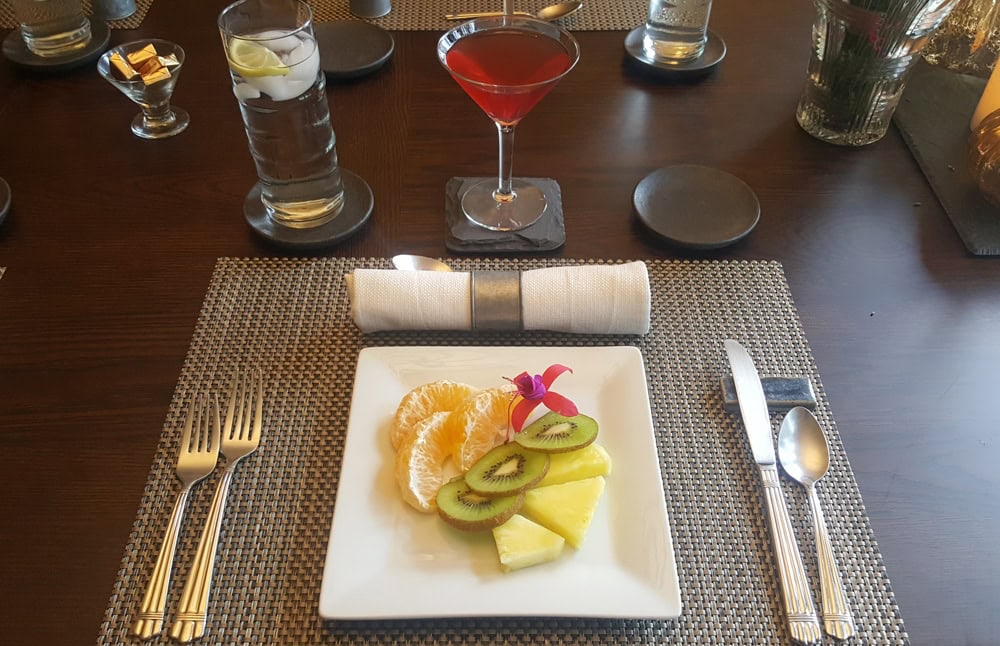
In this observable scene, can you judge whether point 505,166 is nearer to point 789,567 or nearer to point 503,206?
point 503,206

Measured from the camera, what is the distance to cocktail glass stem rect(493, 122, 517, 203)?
35.8 inches

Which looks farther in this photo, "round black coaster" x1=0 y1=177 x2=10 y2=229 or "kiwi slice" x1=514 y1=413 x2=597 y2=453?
"round black coaster" x1=0 y1=177 x2=10 y2=229

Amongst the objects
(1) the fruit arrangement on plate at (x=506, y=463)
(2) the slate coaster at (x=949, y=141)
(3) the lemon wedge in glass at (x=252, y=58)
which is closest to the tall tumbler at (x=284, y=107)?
(3) the lemon wedge in glass at (x=252, y=58)

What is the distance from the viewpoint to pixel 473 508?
62cm

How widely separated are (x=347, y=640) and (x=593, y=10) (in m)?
1.11

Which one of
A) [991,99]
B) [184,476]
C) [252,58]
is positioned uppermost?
[252,58]

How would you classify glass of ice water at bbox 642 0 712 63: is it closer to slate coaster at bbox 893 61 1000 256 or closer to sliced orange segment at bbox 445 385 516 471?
slate coaster at bbox 893 61 1000 256

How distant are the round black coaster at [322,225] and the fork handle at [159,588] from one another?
1.18 feet

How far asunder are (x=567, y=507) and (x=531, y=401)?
4.2 inches

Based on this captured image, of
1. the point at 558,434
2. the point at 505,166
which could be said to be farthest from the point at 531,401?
the point at 505,166

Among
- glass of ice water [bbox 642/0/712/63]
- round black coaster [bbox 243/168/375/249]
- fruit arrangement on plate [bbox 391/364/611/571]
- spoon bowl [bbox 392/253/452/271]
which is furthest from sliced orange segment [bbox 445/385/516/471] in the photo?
glass of ice water [bbox 642/0/712/63]

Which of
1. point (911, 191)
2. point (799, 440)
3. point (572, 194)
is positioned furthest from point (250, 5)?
point (911, 191)

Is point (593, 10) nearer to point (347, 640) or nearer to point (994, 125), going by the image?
point (994, 125)

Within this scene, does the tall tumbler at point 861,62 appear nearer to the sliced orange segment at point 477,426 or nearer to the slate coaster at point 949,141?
the slate coaster at point 949,141
